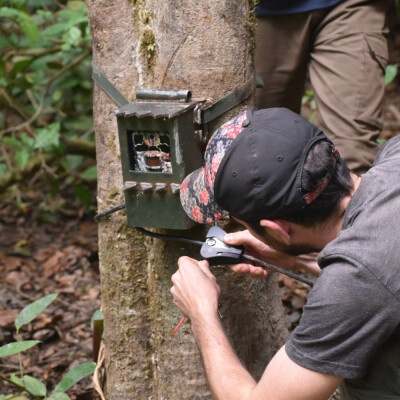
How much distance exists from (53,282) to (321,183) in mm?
2763

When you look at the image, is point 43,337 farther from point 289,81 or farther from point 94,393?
point 289,81

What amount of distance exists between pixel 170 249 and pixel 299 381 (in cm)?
80

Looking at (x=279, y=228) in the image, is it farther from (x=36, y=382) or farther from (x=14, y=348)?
(x=36, y=382)

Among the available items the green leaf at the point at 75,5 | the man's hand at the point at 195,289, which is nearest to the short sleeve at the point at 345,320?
the man's hand at the point at 195,289

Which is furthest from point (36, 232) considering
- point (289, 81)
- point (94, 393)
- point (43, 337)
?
point (289, 81)

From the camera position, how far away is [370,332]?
161 centimetres

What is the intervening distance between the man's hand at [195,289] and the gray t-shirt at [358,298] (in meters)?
0.37

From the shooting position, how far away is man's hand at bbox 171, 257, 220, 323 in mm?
2020

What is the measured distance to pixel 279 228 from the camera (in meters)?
1.82

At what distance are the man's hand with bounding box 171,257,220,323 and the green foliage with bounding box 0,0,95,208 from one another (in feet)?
7.89

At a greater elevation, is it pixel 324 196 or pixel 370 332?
pixel 324 196

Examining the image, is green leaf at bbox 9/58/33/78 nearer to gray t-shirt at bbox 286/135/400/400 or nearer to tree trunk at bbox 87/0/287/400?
tree trunk at bbox 87/0/287/400

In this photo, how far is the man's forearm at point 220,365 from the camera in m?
1.84

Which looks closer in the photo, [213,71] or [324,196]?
[324,196]
